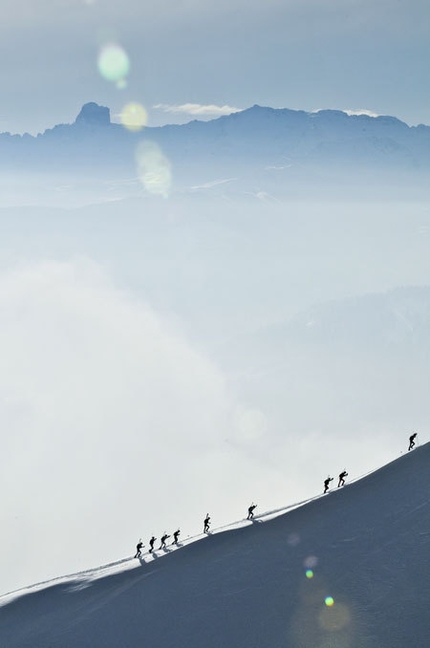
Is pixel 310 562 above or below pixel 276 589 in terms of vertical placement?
above

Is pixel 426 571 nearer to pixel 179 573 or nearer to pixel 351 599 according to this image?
pixel 351 599

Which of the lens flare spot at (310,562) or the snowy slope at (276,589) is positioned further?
the lens flare spot at (310,562)

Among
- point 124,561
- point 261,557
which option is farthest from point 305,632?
point 124,561

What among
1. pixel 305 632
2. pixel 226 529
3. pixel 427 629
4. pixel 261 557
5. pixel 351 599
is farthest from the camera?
pixel 226 529

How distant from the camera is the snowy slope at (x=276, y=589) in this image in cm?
2403

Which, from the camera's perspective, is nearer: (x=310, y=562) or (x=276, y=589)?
(x=276, y=589)

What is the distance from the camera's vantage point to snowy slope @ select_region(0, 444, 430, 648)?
2403 cm

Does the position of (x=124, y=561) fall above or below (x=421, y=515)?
above

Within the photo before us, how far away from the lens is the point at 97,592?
3391 cm

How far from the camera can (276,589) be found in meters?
28.1

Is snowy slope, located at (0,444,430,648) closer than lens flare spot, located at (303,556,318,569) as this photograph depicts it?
Yes

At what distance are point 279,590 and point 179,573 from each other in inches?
305

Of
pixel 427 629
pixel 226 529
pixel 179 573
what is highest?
pixel 226 529

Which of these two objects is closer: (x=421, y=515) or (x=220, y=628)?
(x=220, y=628)
